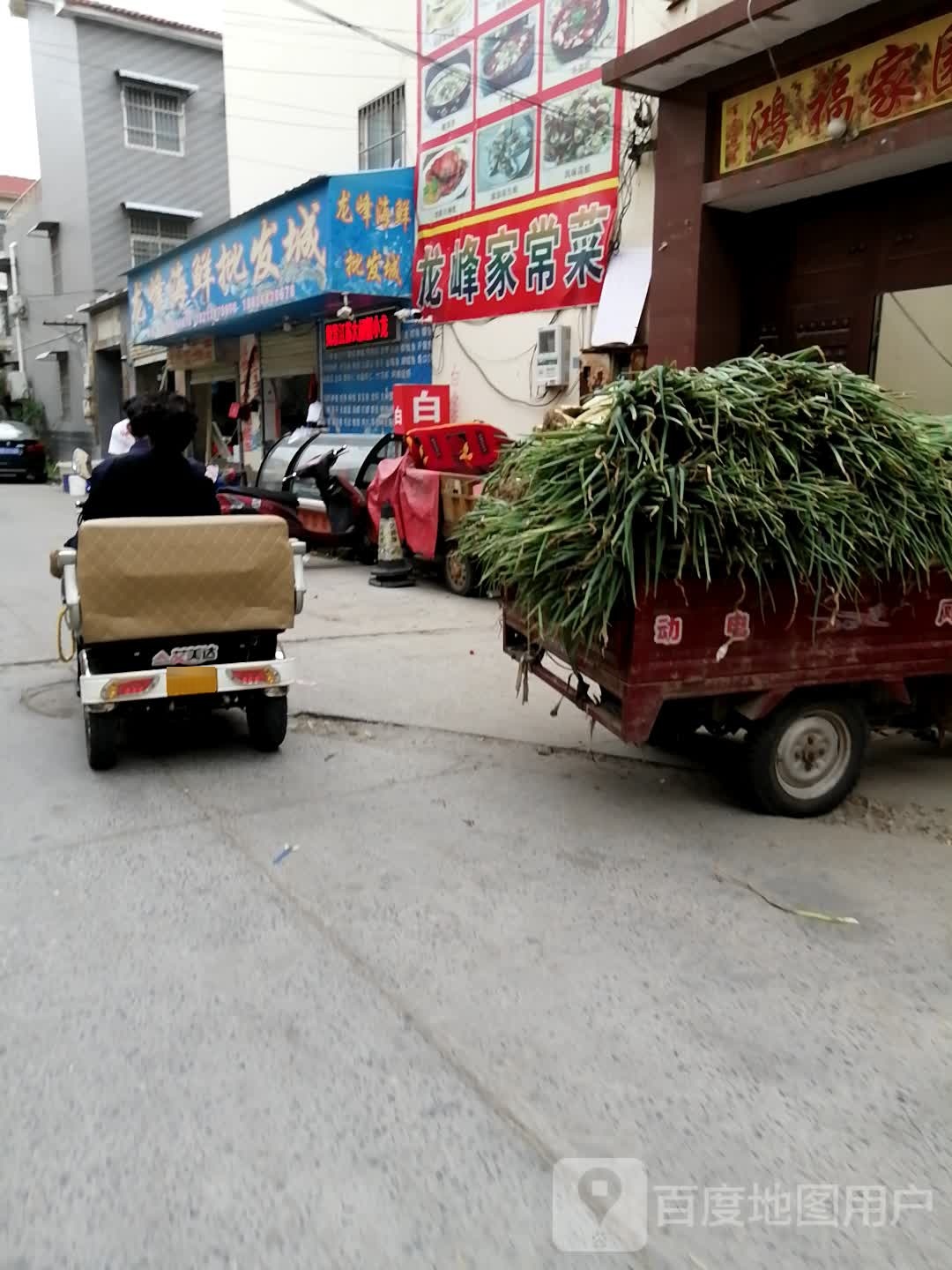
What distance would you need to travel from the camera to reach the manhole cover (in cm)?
580

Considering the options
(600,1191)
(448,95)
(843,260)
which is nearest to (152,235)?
(448,95)

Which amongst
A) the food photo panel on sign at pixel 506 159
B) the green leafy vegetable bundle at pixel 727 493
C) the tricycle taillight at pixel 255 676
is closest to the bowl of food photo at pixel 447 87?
the food photo panel on sign at pixel 506 159

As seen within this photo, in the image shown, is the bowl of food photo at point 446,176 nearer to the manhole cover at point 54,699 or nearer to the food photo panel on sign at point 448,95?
the food photo panel on sign at point 448,95

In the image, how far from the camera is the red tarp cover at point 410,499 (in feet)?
31.9

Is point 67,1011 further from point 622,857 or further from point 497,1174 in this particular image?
point 622,857

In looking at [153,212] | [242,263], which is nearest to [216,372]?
[242,263]

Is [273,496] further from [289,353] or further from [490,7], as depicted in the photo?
[289,353]

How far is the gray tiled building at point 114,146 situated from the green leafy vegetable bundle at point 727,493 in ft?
79.8

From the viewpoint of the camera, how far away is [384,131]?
14312 millimetres

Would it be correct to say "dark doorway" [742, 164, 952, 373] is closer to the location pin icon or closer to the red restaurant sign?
the red restaurant sign

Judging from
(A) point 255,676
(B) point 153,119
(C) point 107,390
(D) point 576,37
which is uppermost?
(B) point 153,119

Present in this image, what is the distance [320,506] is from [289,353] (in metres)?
7.54

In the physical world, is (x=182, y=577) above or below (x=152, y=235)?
below

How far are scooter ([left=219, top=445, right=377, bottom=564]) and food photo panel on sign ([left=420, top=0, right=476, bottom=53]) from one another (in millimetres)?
5309
